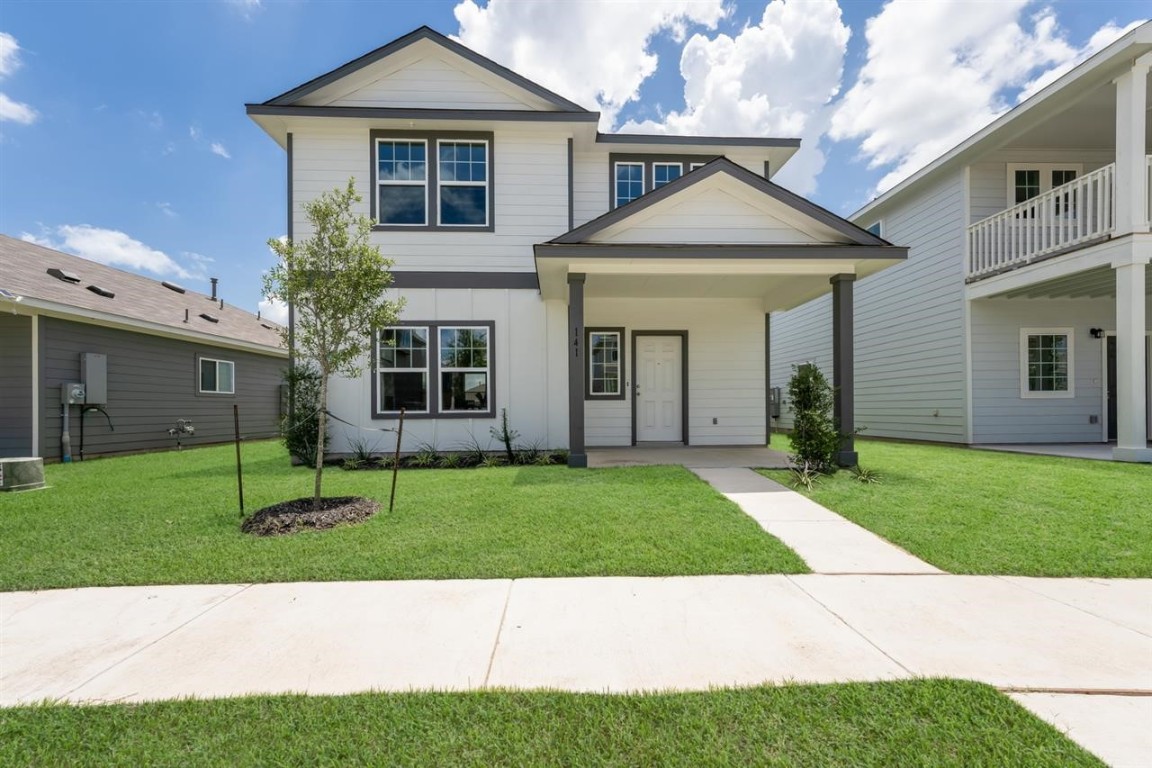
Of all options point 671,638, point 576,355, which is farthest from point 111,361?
point 671,638

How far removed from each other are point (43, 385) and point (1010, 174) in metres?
19.8

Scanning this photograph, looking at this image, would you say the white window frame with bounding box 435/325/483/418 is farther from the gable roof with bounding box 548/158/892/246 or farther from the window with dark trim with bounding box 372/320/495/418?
the gable roof with bounding box 548/158/892/246

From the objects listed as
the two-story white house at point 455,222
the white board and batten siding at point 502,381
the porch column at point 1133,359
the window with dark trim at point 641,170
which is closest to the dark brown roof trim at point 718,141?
the window with dark trim at point 641,170

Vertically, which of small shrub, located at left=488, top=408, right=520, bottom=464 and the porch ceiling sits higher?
the porch ceiling

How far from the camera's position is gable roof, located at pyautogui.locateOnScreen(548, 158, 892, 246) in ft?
24.3

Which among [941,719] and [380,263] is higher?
[380,263]

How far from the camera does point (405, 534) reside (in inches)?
175

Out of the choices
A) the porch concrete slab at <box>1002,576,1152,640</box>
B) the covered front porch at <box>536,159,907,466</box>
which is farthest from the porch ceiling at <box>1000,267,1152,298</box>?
the porch concrete slab at <box>1002,576,1152,640</box>

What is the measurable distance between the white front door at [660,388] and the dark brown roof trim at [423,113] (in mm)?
4402

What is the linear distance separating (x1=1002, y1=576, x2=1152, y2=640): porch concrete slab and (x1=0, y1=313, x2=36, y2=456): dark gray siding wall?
14105mm

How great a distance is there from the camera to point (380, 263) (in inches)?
204

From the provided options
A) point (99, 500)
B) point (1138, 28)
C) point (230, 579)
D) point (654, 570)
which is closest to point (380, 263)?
point (230, 579)

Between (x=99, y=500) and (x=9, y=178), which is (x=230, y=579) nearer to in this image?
(x=99, y=500)

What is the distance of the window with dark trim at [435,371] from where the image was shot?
897cm
